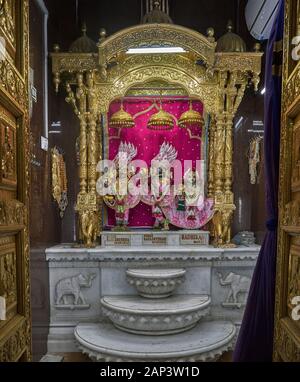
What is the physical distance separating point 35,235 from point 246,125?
2739mm

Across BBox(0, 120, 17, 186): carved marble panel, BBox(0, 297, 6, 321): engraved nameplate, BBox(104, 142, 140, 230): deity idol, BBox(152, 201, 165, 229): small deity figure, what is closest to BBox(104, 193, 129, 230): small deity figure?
BBox(104, 142, 140, 230): deity idol

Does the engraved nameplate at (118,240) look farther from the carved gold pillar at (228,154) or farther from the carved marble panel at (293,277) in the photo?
the carved marble panel at (293,277)

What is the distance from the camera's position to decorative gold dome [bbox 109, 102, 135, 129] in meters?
3.68

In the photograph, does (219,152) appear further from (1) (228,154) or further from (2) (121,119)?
(2) (121,119)

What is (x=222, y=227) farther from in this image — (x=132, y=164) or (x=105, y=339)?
(x=105, y=339)

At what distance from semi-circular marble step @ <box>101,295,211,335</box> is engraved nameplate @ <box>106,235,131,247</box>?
694 mm

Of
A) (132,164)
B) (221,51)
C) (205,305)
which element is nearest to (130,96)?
(132,164)

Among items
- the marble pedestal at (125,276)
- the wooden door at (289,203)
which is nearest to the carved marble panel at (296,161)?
the wooden door at (289,203)

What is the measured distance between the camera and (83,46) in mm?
3564

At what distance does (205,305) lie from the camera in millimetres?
3020

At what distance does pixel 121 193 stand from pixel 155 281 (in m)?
1.21

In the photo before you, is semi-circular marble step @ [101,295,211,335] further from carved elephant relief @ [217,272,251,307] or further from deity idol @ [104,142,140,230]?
deity idol @ [104,142,140,230]

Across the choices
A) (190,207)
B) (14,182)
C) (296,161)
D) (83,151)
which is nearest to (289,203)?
(296,161)

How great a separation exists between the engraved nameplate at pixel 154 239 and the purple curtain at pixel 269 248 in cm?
205
